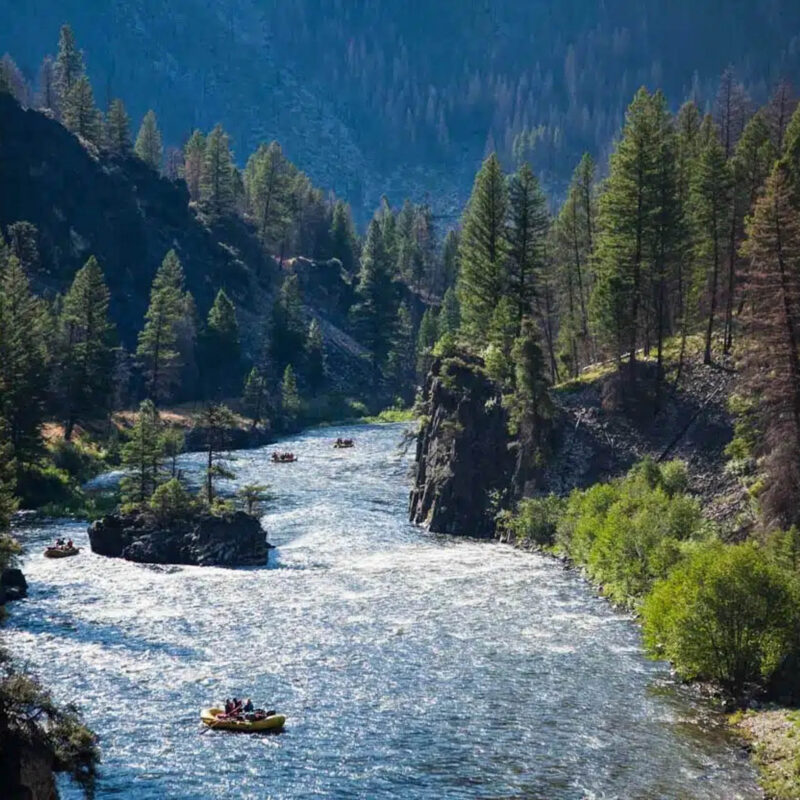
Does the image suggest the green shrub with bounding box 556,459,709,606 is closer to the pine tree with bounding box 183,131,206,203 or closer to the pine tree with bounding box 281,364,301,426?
the pine tree with bounding box 281,364,301,426

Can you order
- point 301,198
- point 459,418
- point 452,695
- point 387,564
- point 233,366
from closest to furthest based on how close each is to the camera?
point 452,695
point 387,564
point 459,418
point 233,366
point 301,198

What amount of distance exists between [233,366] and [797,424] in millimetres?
90467

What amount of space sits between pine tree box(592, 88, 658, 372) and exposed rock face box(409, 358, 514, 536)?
370 inches

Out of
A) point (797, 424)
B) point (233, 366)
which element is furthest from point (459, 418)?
point (233, 366)

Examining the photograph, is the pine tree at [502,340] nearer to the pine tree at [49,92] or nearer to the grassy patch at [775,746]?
the grassy patch at [775,746]

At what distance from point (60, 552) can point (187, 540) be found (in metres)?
7.03

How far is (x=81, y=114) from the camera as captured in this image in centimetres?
14338

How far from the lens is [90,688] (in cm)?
3544

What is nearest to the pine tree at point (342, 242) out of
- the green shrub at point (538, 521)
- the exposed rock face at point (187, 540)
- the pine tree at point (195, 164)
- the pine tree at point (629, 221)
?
the pine tree at point (195, 164)

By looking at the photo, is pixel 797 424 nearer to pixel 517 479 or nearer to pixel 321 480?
pixel 517 479

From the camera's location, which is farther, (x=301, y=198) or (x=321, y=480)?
(x=301, y=198)

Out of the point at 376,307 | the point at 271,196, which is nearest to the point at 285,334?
the point at 376,307

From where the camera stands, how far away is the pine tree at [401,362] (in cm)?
14238

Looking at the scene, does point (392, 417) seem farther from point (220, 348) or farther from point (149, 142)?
point (149, 142)
